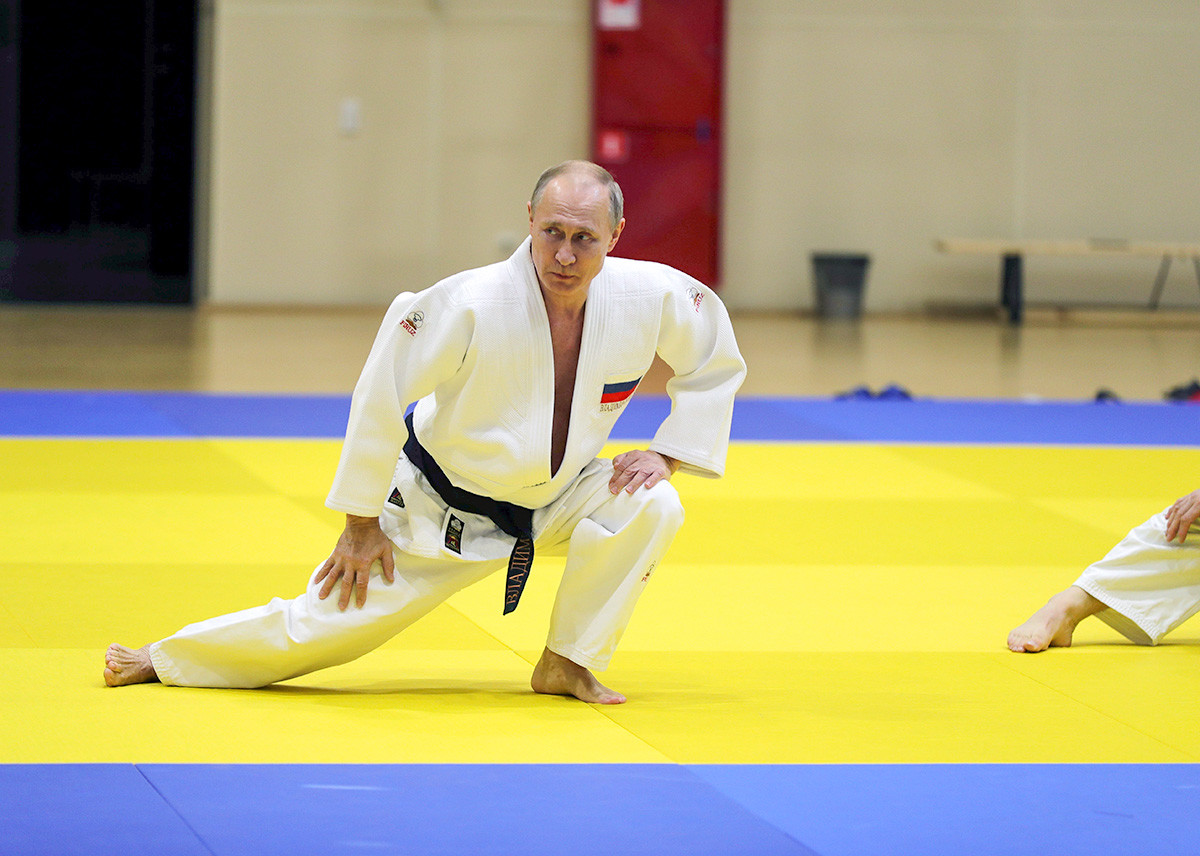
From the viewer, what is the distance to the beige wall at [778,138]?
13969 millimetres

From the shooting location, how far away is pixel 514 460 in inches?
128

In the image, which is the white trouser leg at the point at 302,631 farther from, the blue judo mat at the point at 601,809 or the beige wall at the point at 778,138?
the beige wall at the point at 778,138

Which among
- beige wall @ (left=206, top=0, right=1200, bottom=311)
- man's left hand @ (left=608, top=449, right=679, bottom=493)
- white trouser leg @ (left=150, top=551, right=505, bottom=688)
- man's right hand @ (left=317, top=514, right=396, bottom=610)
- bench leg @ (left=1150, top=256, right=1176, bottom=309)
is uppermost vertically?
beige wall @ (left=206, top=0, right=1200, bottom=311)

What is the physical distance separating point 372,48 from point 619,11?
7.15 ft

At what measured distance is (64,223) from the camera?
1374cm

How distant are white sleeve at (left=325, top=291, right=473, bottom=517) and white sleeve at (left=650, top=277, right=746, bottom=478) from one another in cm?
50

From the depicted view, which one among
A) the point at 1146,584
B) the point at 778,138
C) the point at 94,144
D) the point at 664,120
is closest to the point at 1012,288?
the point at 778,138

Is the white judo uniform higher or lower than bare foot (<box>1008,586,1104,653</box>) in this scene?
higher

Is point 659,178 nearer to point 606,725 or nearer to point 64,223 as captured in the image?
point 64,223

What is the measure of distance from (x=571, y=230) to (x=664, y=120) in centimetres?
1129

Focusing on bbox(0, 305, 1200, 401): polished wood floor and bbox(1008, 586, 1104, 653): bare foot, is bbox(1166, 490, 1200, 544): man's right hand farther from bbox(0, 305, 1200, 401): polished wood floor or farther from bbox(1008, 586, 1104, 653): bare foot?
bbox(0, 305, 1200, 401): polished wood floor

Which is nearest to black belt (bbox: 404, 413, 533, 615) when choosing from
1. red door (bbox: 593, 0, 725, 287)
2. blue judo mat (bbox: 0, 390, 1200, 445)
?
blue judo mat (bbox: 0, 390, 1200, 445)

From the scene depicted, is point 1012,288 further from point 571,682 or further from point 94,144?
point 571,682

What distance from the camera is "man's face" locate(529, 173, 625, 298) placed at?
3158 millimetres
